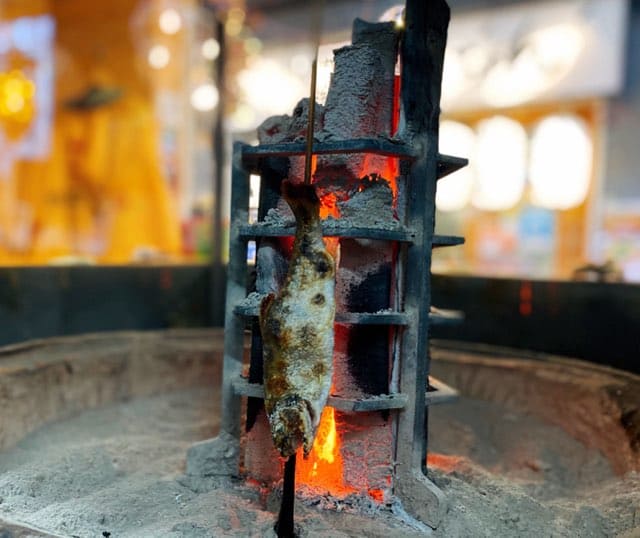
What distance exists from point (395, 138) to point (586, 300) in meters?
2.72

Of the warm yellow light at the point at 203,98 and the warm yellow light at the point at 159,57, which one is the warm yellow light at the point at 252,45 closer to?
the warm yellow light at the point at 203,98

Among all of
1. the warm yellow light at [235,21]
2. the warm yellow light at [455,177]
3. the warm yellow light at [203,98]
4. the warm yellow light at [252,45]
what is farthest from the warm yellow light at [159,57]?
the warm yellow light at [455,177]

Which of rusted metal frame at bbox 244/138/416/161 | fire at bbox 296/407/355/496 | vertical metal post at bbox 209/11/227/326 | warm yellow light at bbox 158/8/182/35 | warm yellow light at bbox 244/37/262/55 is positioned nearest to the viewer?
rusted metal frame at bbox 244/138/416/161

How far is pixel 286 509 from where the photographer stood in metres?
2.01

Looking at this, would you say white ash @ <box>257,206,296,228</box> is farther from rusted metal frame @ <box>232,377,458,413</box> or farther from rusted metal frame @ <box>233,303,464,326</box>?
rusted metal frame @ <box>232,377,458,413</box>

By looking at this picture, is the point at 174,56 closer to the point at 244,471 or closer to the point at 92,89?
the point at 92,89

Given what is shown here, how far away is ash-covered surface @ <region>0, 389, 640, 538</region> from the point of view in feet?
7.08

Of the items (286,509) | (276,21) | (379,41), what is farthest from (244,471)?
(276,21)

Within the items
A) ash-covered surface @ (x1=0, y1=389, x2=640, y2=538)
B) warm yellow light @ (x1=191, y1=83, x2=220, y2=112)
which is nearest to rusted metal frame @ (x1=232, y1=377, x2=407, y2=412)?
ash-covered surface @ (x1=0, y1=389, x2=640, y2=538)

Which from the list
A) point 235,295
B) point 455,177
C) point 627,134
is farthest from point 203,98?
point 235,295

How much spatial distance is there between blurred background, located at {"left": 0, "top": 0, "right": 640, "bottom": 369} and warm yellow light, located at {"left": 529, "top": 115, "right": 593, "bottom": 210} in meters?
0.02

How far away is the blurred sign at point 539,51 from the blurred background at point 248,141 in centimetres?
2

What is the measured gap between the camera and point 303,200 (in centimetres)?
193

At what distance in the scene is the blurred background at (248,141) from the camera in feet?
15.1
